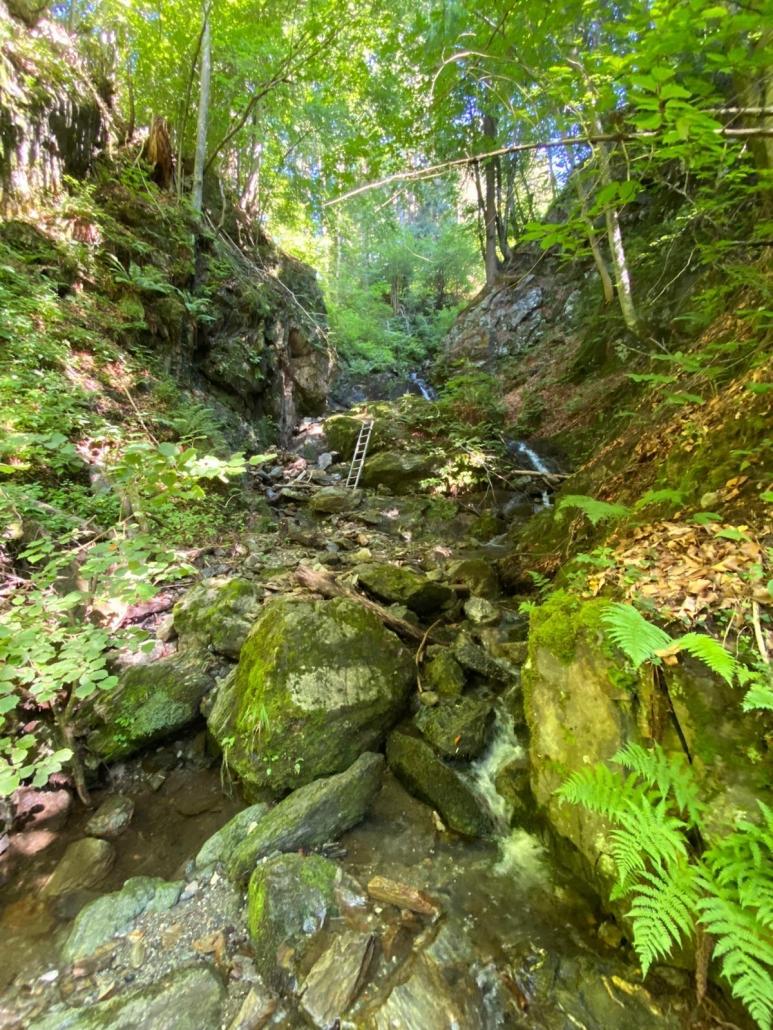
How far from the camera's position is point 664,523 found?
318 centimetres

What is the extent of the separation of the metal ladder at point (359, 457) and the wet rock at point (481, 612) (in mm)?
5877

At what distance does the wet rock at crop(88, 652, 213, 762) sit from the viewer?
3.93m

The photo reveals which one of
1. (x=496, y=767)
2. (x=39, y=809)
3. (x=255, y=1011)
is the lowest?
(x=255, y=1011)

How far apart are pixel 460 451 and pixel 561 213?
39.6 feet

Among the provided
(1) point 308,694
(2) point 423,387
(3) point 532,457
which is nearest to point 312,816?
(1) point 308,694

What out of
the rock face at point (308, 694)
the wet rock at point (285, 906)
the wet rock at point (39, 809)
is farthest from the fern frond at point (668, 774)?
the wet rock at point (39, 809)

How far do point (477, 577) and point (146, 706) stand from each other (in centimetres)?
410

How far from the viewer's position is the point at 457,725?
3760mm

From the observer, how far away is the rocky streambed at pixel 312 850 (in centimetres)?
224

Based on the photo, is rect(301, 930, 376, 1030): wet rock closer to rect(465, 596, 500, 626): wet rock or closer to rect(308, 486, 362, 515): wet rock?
rect(465, 596, 500, 626): wet rock

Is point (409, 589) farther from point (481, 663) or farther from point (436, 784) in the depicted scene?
point (436, 784)

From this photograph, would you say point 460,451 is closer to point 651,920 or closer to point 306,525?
point 306,525

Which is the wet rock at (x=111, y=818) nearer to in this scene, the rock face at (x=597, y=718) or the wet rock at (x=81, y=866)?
the wet rock at (x=81, y=866)

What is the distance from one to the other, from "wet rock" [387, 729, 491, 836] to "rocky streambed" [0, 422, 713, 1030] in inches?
0.6
